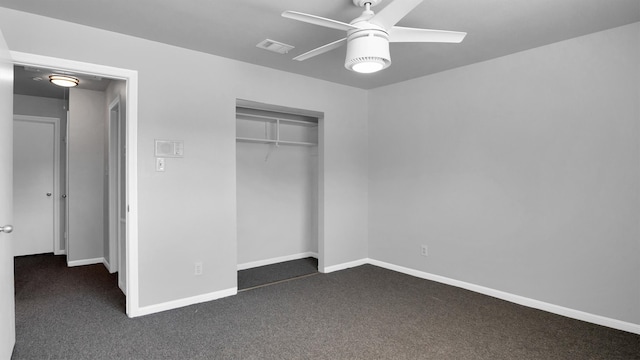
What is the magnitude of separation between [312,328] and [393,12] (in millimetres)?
2364

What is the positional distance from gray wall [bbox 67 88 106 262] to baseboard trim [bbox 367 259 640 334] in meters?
4.28

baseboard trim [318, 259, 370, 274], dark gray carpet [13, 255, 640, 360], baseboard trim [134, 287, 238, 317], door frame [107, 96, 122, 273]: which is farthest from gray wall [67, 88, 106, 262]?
baseboard trim [318, 259, 370, 274]

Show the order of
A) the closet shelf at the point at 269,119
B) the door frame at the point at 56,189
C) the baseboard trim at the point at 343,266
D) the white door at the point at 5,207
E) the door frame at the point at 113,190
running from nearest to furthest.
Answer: the white door at the point at 5,207, the door frame at the point at 113,190, the baseboard trim at the point at 343,266, the closet shelf at the point at 269,119, the door frame at the point at 56,189

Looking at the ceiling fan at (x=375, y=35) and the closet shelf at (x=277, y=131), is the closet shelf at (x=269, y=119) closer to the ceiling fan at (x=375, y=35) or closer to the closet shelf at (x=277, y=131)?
the closet shelf at (x=277, y=131)

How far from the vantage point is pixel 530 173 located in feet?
11.3

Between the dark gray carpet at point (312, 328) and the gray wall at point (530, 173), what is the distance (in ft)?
1.21

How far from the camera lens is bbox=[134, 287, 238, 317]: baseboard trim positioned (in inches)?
126

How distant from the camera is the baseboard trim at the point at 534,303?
2.93 metres

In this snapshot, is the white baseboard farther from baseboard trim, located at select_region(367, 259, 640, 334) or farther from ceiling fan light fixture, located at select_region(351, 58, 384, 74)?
ceiling fan light fixture, located at select_region(351, 58, 384, 74)

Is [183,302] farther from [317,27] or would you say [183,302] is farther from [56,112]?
[56,112]

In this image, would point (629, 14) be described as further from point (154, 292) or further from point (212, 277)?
point (154, 292)

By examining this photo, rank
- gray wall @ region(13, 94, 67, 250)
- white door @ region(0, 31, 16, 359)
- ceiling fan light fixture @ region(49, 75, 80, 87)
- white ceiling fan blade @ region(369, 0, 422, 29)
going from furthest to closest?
gray wall @ region(13, 94, 67, 250), ceiling fan light fixture @ region(49, 75, 80, 87), white door @ region(0, 31, 16, 359), white ceiling fan blade @ region(369, 0, 422, 29)

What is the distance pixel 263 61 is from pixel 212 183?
1.37 meters

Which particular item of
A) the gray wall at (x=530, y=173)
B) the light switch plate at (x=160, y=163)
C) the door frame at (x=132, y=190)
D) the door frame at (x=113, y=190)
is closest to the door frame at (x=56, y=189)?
the door frame at (x=113, y=190)
